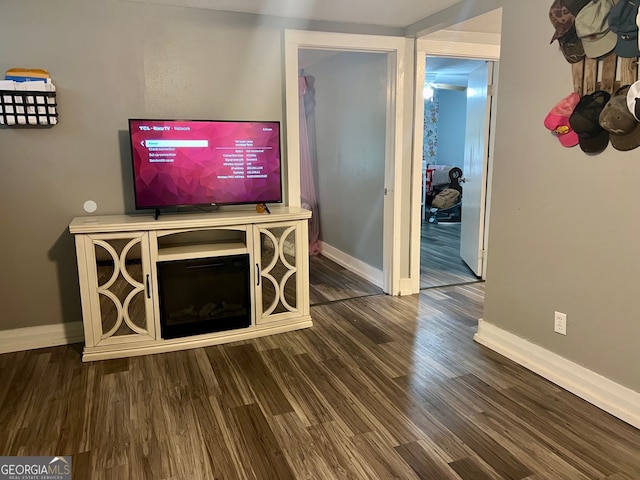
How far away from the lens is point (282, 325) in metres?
3.27

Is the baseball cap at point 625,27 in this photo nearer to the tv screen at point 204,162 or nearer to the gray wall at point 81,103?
the tv screen at point 204,162

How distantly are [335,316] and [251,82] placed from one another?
6.10 feet

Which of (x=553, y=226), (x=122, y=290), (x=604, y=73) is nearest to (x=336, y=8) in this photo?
(x=604, y=73)

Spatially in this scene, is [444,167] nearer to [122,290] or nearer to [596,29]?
[596,29]

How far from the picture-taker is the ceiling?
9.88ft

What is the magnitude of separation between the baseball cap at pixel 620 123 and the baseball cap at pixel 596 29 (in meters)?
0.22

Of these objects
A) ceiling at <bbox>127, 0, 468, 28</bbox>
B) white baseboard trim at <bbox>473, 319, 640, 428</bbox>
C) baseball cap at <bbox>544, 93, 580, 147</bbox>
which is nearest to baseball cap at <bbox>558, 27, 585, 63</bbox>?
baseball cap at <bbox>544, 93, 580, 147</bbox>

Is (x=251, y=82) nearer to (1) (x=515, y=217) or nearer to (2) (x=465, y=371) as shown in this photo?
(1) (x=515, y=217)

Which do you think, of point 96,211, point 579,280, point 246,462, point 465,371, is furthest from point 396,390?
point 96,211

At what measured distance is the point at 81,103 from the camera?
9.68 ft

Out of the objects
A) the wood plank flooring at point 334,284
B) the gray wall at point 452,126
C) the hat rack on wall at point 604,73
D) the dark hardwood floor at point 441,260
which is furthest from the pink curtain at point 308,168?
the gray wall at point 452,126

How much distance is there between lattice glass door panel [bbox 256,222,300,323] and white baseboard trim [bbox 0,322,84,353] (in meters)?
1.25

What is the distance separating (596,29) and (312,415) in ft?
7.41

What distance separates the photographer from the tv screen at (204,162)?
2893 millimetres
